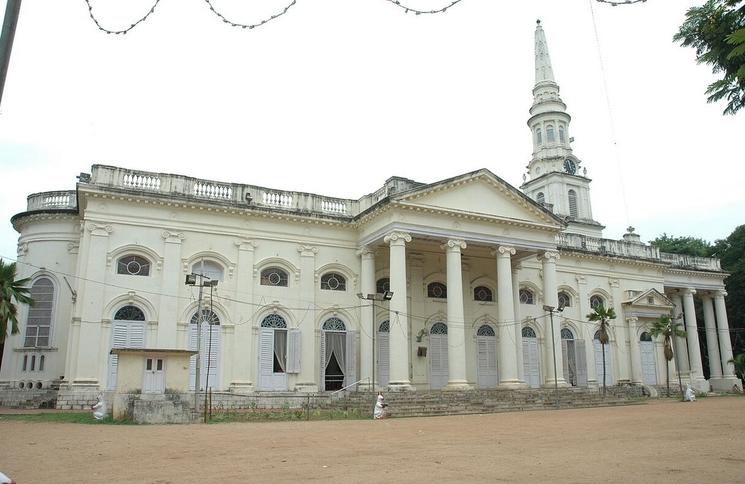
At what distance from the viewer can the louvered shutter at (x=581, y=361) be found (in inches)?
1203

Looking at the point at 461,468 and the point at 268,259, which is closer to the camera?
the point at 461,468

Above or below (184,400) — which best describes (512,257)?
above

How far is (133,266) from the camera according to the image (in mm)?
23031

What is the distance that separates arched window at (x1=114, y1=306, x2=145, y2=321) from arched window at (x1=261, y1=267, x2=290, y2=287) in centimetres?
485

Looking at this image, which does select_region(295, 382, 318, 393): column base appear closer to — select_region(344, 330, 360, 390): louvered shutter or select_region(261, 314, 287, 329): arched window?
select_region(344, 330, 360, 390): louvered shutter

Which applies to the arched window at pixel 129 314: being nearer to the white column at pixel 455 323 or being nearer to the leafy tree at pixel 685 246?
the white column at pixel 455 323

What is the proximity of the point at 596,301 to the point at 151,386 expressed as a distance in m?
24.1

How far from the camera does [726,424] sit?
46.3 ft

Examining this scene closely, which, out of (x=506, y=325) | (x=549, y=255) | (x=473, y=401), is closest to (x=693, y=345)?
(x=549, y=255)

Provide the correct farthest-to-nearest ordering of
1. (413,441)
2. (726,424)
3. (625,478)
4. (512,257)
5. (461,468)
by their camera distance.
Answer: (512,257) → (726,424) → (413,441) → (461,468) → (625,478)

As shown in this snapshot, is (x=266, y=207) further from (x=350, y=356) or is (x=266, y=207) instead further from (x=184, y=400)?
(x=184, y=400)

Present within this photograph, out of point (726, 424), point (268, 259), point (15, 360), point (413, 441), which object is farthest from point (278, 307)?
point (726, 424)

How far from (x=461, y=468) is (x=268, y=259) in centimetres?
1774

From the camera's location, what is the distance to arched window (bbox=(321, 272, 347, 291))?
26.1 m
